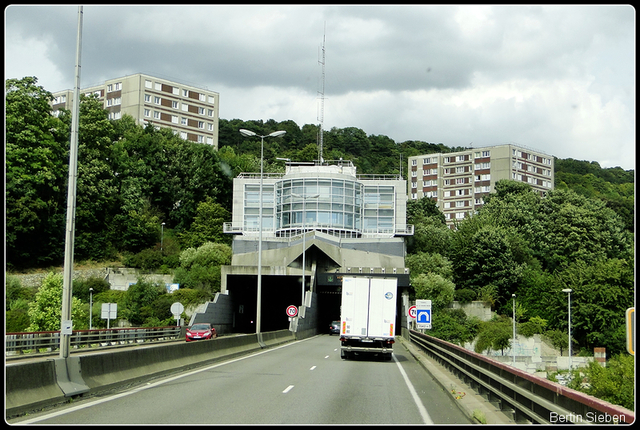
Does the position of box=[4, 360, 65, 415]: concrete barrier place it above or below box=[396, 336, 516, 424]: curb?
above

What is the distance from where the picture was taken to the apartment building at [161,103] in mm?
119625

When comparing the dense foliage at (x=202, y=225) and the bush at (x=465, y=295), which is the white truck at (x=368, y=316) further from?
the bush at (x=465, y=295)

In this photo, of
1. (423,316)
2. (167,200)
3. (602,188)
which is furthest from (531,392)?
(602,188)

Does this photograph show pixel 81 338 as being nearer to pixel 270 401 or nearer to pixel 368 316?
pixel 368 316

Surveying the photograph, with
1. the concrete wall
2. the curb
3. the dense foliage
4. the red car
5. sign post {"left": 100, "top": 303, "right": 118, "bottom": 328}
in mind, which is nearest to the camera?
the curb

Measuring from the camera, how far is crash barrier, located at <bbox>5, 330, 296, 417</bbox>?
1202cm

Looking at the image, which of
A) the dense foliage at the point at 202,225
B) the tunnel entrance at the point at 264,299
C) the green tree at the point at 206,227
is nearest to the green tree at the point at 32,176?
the dense foliage at the point at 202,225

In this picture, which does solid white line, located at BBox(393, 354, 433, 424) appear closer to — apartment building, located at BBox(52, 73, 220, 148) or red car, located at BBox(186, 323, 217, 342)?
red car, located at BBox(186, 323, 217, 342)

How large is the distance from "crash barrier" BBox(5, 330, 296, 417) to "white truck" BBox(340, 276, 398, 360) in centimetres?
642

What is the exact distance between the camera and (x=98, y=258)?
82812 millimetres

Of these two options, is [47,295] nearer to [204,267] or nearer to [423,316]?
[204,267]

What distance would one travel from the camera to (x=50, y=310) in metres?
62.1

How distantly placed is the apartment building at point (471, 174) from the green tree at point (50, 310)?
89.8m

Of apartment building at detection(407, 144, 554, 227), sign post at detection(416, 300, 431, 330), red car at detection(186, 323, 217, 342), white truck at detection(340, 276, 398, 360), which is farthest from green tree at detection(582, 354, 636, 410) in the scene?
apartment building at detection(407, 144, 554, 227)
